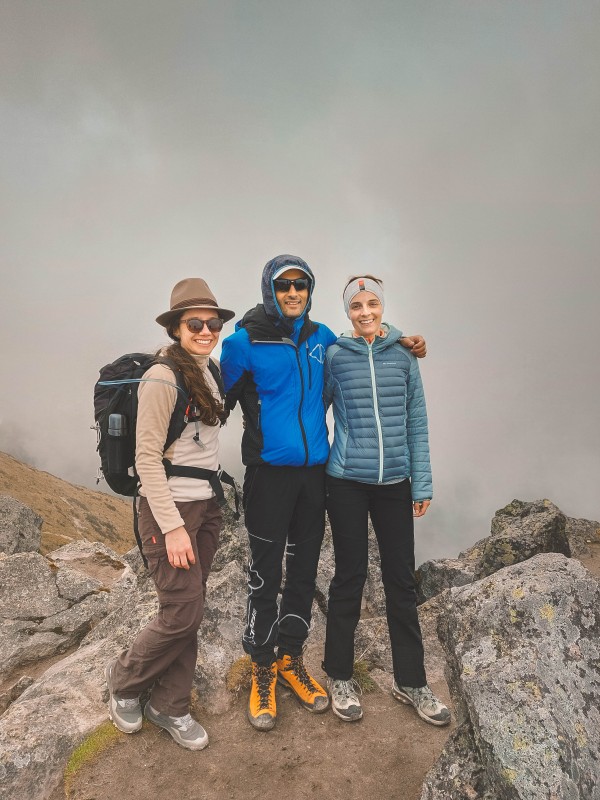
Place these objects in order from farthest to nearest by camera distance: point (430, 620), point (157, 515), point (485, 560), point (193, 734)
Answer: point (485, 560) → point (430, 620) → point (193, 734) → point (157, 515)

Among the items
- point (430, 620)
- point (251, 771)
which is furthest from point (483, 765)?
point (430, 620)

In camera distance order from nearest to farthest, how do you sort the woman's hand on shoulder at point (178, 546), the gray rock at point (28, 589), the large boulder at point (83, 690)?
1. the woman's hand on shoulder at point (178, 546)
2. the large boulder at point (83, 690)
3. the gray rock at point (28, 589)

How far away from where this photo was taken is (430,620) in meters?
10.5

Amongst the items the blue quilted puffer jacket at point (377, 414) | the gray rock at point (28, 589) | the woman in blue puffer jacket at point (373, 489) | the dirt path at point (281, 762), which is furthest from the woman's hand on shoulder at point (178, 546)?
the gray rock at point (28, 589)

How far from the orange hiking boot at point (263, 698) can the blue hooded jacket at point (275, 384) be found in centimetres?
331

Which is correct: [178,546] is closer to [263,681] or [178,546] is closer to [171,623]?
[171,623]

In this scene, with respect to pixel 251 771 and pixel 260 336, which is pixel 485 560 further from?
pixel 260 336

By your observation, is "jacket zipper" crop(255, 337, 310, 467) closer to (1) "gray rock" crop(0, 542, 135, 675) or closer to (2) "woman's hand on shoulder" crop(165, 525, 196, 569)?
(2) "woman's hand on shoulder" crop(165, 525, 196, 569)

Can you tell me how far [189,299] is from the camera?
6.35m

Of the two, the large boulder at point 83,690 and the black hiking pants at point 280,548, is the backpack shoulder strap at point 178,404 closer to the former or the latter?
the black hiking pants at point 280,548

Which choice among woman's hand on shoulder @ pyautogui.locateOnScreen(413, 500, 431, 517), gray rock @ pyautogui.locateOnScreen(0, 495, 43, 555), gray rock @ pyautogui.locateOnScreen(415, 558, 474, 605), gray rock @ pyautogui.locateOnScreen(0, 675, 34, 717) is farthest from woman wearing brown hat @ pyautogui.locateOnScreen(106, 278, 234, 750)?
gray rock @ pyautogui.locateOnScreen(0, 495, 43, 555)

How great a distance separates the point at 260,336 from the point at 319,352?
3.21 feet

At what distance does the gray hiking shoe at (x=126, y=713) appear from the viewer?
6.55 metres

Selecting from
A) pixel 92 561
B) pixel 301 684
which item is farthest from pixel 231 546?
pixel 92 561
